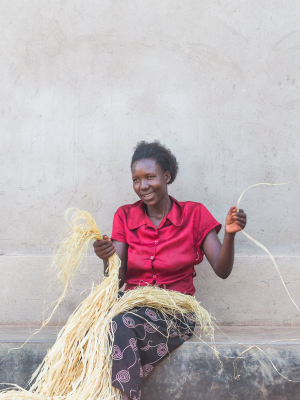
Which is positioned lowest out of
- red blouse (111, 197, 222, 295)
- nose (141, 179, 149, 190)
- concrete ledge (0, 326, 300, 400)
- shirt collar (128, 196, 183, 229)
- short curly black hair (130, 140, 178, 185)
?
concrete ledge (0, 326, 300, 400)

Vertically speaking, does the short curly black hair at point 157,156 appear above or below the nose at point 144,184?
above

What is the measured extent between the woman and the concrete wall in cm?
46

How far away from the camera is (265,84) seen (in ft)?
10.4

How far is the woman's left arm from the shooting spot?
2.19 metres

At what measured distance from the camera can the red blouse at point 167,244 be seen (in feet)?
8.39

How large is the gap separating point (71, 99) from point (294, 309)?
85.7 inches

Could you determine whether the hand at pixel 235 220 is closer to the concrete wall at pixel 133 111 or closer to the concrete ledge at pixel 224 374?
the concrete ledge at pixel 224 374

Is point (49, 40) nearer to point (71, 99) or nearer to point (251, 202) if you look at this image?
point (71, 99)

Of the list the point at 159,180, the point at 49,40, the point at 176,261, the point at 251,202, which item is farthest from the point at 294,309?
the point at 49,40

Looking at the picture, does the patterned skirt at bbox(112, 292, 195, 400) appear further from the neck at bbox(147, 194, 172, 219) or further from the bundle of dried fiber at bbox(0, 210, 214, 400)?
the neck at bbox(147, 194, 172, 219)

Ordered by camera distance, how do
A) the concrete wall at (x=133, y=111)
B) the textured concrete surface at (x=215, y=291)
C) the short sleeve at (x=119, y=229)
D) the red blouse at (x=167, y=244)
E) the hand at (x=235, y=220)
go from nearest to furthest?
the hand at (x=235, y=220) → the red blouse at (x=167, y=244) → the short sleeve at (x=119, y=229) → the textured concrete surface at (x=215, y=291) → the concrete wall at (x=133, y=111)

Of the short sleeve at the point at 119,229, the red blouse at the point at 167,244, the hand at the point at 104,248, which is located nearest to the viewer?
the hand at the point at 104,248

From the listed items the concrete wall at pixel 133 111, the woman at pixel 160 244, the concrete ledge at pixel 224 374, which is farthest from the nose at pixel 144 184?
the concrete ledge at pixel 224 374

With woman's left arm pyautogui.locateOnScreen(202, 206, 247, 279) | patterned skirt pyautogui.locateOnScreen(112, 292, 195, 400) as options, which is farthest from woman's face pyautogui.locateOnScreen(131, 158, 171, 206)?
patterned skirt pyautogui.locateOnScreen(112, 292, 195, 400)
